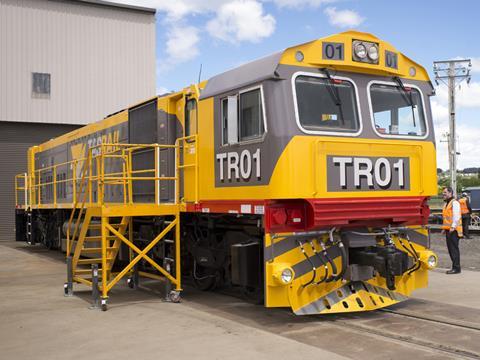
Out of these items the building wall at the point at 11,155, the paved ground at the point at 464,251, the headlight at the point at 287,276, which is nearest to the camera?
the headlight at the point at 287,276

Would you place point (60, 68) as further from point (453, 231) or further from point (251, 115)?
point (251, 115)

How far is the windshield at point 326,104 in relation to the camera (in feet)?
24.1

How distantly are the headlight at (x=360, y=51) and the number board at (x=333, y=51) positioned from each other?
0.23 metres

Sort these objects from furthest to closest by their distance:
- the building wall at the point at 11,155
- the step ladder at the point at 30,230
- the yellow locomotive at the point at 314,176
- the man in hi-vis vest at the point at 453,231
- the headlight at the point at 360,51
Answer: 1. the building wall at the point at 11,155
2. the step ladder at the point at 30,230
3. the man in hi-vis vest at the point at 453,231
4. the headlight at the point at 360,51
5. the yellow locomotive at the point at 314,176

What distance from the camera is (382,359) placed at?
5.66 metres

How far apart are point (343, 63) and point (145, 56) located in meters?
18.0

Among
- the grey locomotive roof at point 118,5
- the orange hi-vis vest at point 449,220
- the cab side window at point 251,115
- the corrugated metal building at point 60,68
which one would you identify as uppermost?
the grey locomotive roof at point 118,5

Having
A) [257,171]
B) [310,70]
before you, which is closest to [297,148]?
[257,171]

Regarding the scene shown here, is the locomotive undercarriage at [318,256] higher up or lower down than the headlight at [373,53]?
lower down

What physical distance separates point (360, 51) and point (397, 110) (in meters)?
1.05

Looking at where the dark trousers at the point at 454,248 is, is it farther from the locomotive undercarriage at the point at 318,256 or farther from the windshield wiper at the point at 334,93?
the windshield wiper at the point at 334,93

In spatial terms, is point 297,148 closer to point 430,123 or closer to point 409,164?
point 409,164

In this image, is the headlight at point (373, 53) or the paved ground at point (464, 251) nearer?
the headlight at point (373, 53)

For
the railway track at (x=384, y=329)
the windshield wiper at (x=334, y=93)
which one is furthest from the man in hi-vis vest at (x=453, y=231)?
the windshield wiper at (x=334, y=93)
